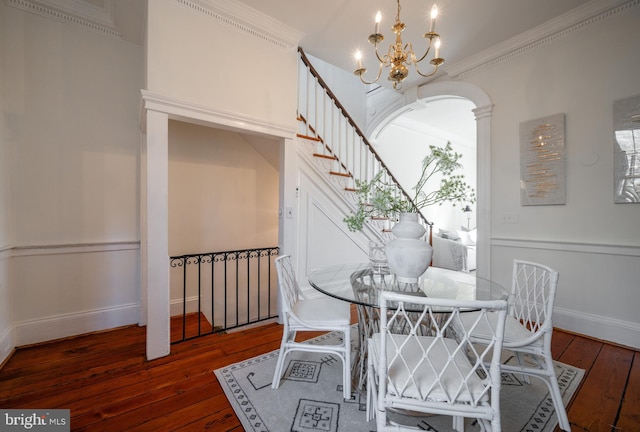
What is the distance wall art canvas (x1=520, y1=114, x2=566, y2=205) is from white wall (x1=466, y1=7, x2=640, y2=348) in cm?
5

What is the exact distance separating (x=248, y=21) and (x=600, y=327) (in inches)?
168

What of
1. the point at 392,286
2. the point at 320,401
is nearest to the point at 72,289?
the point at 320,401

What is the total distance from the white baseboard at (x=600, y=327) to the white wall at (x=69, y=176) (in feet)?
14.0

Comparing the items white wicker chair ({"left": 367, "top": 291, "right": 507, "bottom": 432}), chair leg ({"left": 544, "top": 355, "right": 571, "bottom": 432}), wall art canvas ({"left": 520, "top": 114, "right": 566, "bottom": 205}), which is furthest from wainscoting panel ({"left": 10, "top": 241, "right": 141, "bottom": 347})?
wall art canvas ({"left": 520, "top": 114, "right": 566, "bottom": 205})

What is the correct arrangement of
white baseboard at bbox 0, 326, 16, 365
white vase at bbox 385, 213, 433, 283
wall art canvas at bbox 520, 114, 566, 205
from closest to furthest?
1. white vase at bbox 385, 213, 433, 283
2. white baseboard at bbox 0, 326, 16, 365
3. wall art canvas at bbox 520, 114, 566, 205

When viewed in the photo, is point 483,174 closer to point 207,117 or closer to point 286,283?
point 286,283

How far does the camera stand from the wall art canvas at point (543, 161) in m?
2.60

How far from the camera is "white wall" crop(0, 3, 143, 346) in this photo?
224 centimetres

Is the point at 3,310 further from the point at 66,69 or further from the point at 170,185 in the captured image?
the point at 66,69

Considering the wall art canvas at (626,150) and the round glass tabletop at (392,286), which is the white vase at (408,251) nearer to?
the round glass tabletop at (392,286)

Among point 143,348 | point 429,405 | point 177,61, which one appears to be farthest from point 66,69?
point 429,405

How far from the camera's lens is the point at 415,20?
8.45 feet

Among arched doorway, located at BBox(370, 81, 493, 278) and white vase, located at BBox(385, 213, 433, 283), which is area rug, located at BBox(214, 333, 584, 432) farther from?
arched doorway, located at BBox(370, 81, 493, 278)

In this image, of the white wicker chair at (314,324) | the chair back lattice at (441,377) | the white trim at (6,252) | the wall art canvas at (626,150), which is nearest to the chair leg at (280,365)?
the white wicker chair at (314,324)
